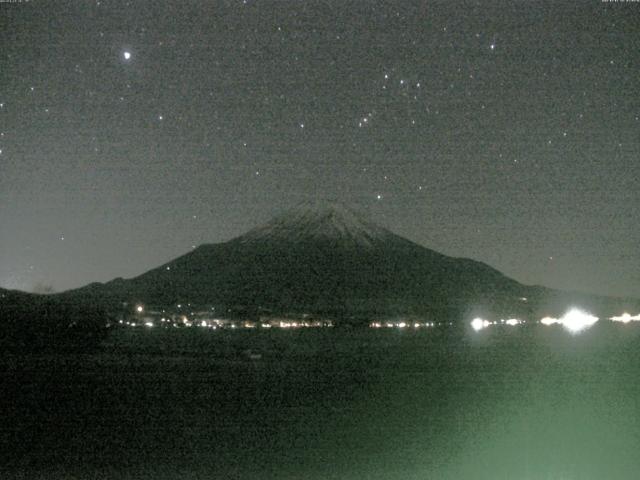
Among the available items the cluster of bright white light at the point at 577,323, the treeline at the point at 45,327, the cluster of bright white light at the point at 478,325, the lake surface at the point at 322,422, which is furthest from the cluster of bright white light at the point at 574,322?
the lake surface at the point at 322,422

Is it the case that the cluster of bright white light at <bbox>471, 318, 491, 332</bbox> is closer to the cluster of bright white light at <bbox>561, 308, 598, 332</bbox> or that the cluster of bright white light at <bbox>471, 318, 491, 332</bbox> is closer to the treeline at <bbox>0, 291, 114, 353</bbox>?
the cluster of bright white light at <bbox>561, 308, 598, 332</bbox>

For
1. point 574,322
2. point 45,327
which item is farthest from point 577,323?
point 45,327

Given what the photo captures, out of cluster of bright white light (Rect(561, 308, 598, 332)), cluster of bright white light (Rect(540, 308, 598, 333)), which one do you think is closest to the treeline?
cluster of bright white light (Rect(540, 308, 598, 333))

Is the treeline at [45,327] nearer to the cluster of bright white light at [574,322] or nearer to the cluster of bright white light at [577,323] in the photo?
the cluster of bright white light at [574,322]

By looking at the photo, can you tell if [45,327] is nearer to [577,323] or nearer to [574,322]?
[577,323]

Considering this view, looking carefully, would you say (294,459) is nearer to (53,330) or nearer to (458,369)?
(458,369)
